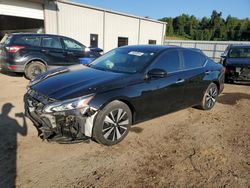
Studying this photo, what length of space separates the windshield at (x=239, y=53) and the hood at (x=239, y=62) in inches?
18.4

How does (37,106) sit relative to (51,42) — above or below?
below

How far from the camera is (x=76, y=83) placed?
11.3 ft

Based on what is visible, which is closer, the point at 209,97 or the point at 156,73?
the point at 156,73

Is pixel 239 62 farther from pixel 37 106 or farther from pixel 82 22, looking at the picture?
pixel 82 22

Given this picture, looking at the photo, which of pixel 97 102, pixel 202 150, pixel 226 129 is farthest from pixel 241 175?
pixel 97 102

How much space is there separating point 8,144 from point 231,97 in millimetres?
6405

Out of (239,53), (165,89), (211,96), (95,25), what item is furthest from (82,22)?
(165,89)

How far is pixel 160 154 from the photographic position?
3354 mm

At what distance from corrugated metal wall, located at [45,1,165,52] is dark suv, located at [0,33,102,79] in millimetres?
4141

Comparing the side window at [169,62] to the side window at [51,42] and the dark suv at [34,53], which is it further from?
the side window at [51,42]

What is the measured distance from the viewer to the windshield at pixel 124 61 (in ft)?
13.3

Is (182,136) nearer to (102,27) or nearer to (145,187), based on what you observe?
(145,187)

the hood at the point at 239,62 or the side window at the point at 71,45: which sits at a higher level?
the side window at the point at 71,45

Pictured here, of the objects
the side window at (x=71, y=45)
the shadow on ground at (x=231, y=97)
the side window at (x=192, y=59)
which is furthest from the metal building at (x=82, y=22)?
the shadow on ground at (x=231, y=97)
